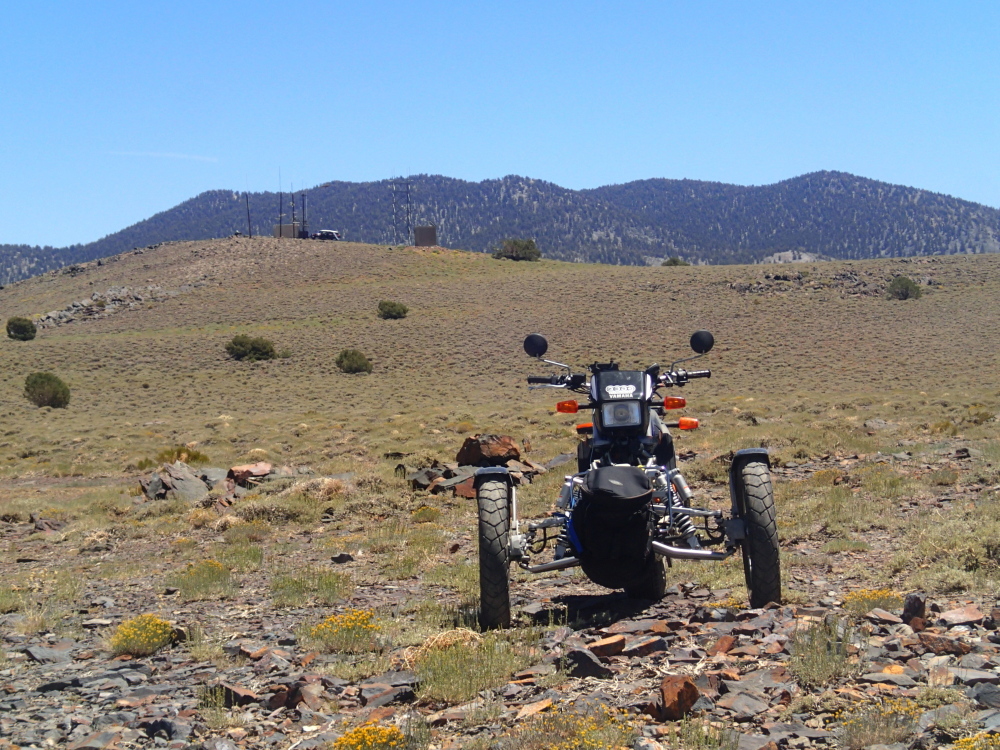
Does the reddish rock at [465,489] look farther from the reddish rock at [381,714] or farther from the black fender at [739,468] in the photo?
the reddish rock at [381,714]

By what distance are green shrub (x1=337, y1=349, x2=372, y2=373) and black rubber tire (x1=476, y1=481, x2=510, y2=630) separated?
140ft

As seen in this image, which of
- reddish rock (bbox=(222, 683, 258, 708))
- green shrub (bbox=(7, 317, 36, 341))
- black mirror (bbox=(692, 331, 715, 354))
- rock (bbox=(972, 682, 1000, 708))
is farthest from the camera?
green shrub (bbox=(7, 317, 36, 341))

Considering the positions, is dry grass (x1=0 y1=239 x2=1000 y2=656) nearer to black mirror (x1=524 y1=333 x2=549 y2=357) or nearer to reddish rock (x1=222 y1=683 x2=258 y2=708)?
reddish rock (x1=222 y1=683 x2=258 y2=708)

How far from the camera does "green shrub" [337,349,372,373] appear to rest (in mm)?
48625

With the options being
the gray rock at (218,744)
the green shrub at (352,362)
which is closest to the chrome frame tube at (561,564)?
the gray rock at (218,744)

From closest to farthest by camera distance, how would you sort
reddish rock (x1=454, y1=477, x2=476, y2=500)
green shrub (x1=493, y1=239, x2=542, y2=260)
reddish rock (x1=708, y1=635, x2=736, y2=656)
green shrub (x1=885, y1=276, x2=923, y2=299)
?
reddish rock (x1=708, y1=635, x2=736, y2=656), reddish rock (x1=454, y1=477, x2=476, y2=500), green shrub (x1=885, y1=276, x2=923, y2=299), green shrub (x1=493, y1=239, x2=542, y2=260)

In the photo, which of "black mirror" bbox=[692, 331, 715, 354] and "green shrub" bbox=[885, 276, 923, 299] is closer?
"black mirror" bbox=[692, 331, 715, 354]

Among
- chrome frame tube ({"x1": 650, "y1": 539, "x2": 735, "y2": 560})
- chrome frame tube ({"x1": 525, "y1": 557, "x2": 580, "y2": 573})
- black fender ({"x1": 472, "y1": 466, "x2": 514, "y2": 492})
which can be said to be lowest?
chrome frame tube ({"x1": 525, "y1": 557, "x2": 580, "y2": 573})

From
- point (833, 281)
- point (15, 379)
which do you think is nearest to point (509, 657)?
point (15, 379)

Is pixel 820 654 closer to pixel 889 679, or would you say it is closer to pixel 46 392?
pixel 889 679

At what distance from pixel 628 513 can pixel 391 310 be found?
5861 centimetres

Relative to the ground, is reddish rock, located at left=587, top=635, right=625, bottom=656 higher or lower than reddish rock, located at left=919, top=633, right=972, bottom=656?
lower

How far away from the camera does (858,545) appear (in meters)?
8.52

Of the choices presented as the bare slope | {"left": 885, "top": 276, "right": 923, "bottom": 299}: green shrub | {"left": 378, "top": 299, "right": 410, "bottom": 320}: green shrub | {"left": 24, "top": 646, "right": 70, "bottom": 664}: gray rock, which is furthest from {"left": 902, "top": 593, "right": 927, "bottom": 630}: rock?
{"left": 885, "top": 276, "right": 923, "bottom": 299}: green shrub
